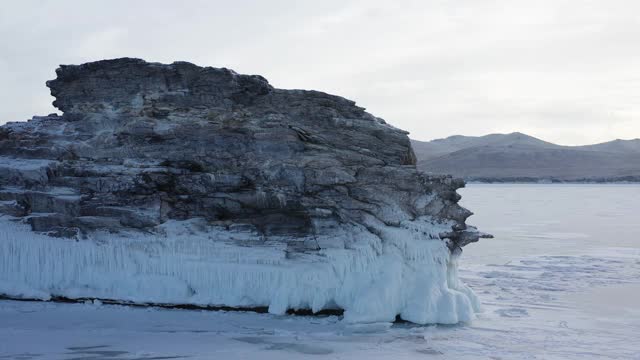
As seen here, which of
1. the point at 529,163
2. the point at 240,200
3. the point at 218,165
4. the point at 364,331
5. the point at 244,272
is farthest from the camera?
the point at 529,163

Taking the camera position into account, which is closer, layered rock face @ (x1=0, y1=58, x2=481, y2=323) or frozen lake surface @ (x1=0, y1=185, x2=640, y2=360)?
frozen lake surface @ (x1=0, y1=185, x2=640, y2=360)

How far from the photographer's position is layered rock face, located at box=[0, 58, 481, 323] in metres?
13.7

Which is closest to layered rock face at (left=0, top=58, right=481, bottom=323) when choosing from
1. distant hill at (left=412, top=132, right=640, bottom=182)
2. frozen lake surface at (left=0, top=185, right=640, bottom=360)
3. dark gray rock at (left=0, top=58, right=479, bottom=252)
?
dark gray rock at (left=0, top=58, right=479, bottom=252)

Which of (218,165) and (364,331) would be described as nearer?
(364,331)

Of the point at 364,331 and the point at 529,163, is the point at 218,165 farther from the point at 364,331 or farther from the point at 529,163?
the point at 529,163

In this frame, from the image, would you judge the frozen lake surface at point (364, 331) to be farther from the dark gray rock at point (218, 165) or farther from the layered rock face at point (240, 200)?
the dark gray rock at point (218, 165)

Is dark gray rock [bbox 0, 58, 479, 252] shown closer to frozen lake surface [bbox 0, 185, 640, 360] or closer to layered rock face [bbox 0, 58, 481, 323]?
layered rock face [bbox 0, 58, 481, 323]

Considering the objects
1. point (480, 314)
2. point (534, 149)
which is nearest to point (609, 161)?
point (534, 149)

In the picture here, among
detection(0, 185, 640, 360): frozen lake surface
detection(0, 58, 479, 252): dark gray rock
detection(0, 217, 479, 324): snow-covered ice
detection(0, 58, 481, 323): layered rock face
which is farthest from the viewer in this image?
detection(0, 58, 479, 252): dark gray rock

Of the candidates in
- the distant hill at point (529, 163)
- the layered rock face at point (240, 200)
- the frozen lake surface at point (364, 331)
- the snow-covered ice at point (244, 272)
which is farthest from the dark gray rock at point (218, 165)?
the distant hill at point (529, 163)

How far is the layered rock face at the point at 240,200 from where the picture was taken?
13.7m

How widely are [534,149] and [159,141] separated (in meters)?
138

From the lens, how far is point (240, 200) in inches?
558

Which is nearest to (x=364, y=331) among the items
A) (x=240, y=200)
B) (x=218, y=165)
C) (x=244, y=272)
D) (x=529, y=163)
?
(x=244, y=272)
